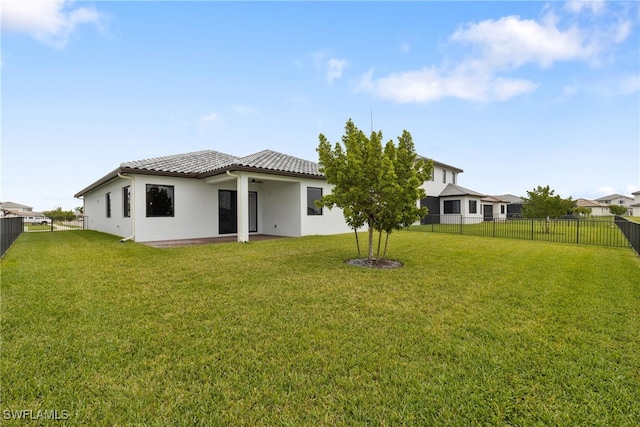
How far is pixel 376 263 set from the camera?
7672 mm

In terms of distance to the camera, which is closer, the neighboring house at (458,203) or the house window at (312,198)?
the house window at (312,198)

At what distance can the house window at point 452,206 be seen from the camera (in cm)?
2736

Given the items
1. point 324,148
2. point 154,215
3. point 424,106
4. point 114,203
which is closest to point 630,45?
point 424,106

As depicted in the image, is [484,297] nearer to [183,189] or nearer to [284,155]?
[183,189]

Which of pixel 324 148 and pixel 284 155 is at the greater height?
Answer: pixel 284 155

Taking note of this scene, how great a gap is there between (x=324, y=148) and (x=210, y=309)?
491 centimetres

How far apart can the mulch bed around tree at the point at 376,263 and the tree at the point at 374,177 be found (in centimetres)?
19

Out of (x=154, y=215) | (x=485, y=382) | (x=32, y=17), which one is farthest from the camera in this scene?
(x=154, y=215)

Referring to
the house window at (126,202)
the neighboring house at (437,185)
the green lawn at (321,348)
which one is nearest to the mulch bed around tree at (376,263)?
the green lawn at (321,348)

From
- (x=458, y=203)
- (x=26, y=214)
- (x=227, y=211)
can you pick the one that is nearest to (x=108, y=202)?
(x=227, y=211)

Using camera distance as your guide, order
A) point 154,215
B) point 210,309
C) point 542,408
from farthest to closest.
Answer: point 154,215 → point 210,309 → point 542,408

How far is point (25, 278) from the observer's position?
5867 mm

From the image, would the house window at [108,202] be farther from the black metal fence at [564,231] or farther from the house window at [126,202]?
the black metal fence at [564,231]

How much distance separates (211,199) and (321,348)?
476 inches
